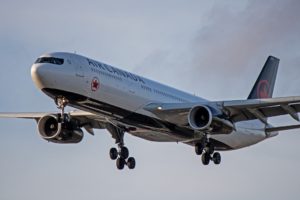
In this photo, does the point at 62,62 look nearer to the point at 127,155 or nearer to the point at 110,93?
the point at 110,93

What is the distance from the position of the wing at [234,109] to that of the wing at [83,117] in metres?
3.36

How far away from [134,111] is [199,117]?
141 inches

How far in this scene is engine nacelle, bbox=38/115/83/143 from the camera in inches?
2167

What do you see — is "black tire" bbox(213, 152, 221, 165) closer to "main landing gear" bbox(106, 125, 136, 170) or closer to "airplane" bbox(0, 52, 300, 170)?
"airplane" bbox(0, 52, 300, 170)

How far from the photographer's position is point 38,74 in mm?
48969

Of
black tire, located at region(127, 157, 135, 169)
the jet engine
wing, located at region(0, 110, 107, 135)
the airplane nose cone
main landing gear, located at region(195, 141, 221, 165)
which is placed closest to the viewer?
the airplane nose cone

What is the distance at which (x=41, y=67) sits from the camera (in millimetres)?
49156

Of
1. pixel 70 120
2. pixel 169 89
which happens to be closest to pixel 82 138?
pixel 70 120

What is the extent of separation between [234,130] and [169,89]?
4.40 meters

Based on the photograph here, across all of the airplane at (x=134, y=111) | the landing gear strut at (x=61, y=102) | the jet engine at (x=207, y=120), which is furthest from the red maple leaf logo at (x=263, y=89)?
the landing gear strut at (x=61, y=102)

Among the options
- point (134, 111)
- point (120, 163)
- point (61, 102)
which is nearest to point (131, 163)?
point (120, 163)

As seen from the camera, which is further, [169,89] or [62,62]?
[169,89]

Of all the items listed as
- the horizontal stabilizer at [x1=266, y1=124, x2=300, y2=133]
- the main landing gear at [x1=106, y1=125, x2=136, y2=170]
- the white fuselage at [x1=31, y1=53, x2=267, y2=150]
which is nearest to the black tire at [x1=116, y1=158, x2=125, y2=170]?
the main landing gear at [x1=106, y1=125, x2=136, y2=170]

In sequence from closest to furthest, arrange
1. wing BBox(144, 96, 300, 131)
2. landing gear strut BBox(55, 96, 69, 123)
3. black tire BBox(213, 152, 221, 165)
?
landing gear strut BBox(55, 96, 69, 123) → wing BBox(144, 96, 300, 131) → black tire BBox(213, 152, 221, 165)
